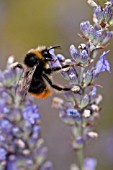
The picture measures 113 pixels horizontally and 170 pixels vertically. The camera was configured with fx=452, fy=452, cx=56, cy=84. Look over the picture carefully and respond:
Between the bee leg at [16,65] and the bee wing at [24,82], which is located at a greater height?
the bee leg at [16,65]

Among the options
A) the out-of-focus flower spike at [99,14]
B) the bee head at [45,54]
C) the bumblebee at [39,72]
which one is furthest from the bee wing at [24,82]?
the out-of-focus flower spike at [99,14]

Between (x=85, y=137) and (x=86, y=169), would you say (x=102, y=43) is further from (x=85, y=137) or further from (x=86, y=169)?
(x=86, y=169)

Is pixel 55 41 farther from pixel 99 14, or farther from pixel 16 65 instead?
pixel 99 14

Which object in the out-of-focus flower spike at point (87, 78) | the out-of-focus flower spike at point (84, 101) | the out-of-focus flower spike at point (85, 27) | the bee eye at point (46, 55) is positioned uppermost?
the out-of-focus flower spike at point (85, 27)

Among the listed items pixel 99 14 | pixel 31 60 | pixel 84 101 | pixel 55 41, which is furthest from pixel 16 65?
pixel 55 41

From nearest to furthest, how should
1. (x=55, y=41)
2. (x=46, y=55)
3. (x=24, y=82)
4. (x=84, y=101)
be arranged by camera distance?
(x=84, y=101) < (x=24, y=82) < (x=46, y=55) < (x=55, y=41)

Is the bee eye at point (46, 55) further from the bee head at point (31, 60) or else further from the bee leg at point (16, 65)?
the bee leg at point (16, 65)
